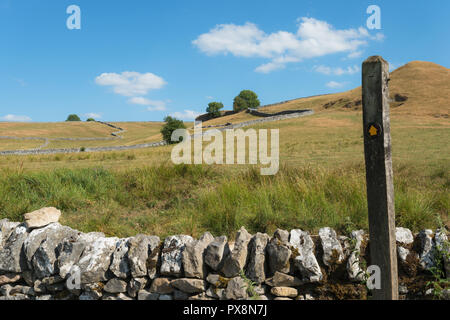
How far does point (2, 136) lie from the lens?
6500cm

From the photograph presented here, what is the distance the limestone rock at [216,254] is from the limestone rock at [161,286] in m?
0.62

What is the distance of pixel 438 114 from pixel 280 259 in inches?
1513

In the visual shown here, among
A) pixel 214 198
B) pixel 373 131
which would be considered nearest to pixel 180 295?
pixel 214 198

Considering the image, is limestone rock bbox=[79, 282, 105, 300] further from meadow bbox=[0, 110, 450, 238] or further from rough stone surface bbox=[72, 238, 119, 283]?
meadow bbox=[0, 110, 450, 238]

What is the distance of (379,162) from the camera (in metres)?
3.29

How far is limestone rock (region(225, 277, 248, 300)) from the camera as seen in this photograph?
4.03 metres

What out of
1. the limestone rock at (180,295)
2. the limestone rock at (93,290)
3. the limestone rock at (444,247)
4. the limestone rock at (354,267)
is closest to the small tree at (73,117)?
the limestone rock at (93,290)

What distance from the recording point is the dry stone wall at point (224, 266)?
4023 millimetres

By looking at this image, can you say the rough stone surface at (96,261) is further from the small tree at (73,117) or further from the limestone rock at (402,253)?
the small tree at (73,117)

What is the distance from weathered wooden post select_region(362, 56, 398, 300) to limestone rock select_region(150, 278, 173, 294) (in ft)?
8.38

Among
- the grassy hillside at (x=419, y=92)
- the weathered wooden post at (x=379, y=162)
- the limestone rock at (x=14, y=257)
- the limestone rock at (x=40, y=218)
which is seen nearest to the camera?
the weathered wooden post at (x=379, y=162)

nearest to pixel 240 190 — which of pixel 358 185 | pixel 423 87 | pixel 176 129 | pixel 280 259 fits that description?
pixel 358 185

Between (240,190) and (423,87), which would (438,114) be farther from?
(240,190)

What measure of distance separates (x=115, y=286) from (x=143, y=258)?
1.83 feet
